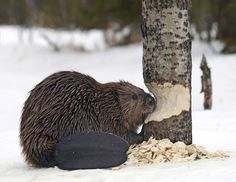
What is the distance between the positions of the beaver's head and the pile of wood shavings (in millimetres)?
284

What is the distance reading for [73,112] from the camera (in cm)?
502

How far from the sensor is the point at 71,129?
4980 millimetres

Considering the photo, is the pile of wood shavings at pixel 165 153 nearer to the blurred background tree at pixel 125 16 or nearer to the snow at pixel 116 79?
the snow at pixel 116 79

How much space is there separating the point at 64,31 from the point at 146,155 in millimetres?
20891

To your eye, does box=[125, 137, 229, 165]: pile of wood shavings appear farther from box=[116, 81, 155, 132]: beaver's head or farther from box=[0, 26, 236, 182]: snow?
box=[116, 81, 155, 132]: beaver's head

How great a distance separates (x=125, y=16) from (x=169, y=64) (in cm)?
990

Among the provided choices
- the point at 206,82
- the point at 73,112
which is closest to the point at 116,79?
the point at 206,82

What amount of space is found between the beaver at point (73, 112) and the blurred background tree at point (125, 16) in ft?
21.9

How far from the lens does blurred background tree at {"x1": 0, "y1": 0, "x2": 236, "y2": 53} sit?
13.1 metres

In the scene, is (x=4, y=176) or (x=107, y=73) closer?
(x=4, y=176)

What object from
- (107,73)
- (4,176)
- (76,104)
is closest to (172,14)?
(76,104)

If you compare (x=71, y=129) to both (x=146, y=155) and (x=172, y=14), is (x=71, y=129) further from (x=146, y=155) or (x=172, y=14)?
(x=172, y=14)

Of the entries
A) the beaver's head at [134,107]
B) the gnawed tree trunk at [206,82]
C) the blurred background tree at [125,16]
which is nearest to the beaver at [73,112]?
the beaver's head at [134,107]

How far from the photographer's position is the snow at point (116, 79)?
4355mm
